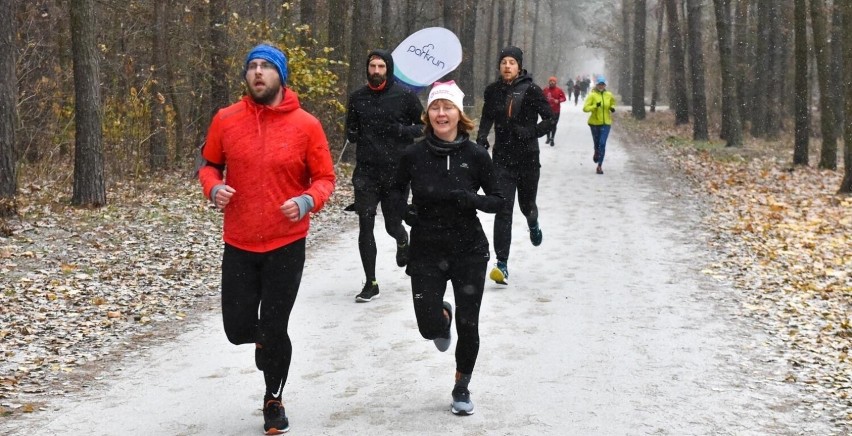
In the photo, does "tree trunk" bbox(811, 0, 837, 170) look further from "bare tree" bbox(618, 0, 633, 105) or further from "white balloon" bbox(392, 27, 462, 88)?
"bare tree" bbox(618, 0, 633, 105)

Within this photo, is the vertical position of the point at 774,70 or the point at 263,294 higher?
the point at 774,70

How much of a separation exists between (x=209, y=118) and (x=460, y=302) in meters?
16.4

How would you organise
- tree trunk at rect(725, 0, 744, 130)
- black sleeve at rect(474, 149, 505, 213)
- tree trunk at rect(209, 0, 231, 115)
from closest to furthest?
black sleeve at rect(474, 149, 505, 213) → tree trunk at rect(209, 0, 231, 115) → tree trunk at rect(725, 0, 744, 130)

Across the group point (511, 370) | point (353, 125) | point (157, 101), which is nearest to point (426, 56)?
point (353, 125)

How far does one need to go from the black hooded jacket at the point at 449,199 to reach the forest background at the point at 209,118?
104 inches

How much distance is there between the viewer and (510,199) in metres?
9.62

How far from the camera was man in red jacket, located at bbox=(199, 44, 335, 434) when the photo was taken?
519 centimetres

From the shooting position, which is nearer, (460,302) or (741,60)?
(460,302)

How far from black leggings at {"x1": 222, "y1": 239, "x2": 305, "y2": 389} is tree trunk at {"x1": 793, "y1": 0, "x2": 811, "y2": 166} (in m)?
18.6

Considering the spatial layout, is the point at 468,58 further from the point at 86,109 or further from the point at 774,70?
the point at 86,109

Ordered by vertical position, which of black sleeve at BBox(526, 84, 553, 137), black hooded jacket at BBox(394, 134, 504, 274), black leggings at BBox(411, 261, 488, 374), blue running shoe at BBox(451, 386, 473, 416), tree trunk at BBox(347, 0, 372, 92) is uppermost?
tree trunk at BBox(347, 0, 372, 92)

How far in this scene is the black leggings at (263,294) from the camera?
17.3 feet

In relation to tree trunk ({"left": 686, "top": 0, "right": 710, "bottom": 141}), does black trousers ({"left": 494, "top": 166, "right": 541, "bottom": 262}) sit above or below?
below

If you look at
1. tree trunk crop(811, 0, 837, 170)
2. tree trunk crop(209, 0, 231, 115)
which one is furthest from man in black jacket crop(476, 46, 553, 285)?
tree trunk crop(811, 0, 837, 170)
